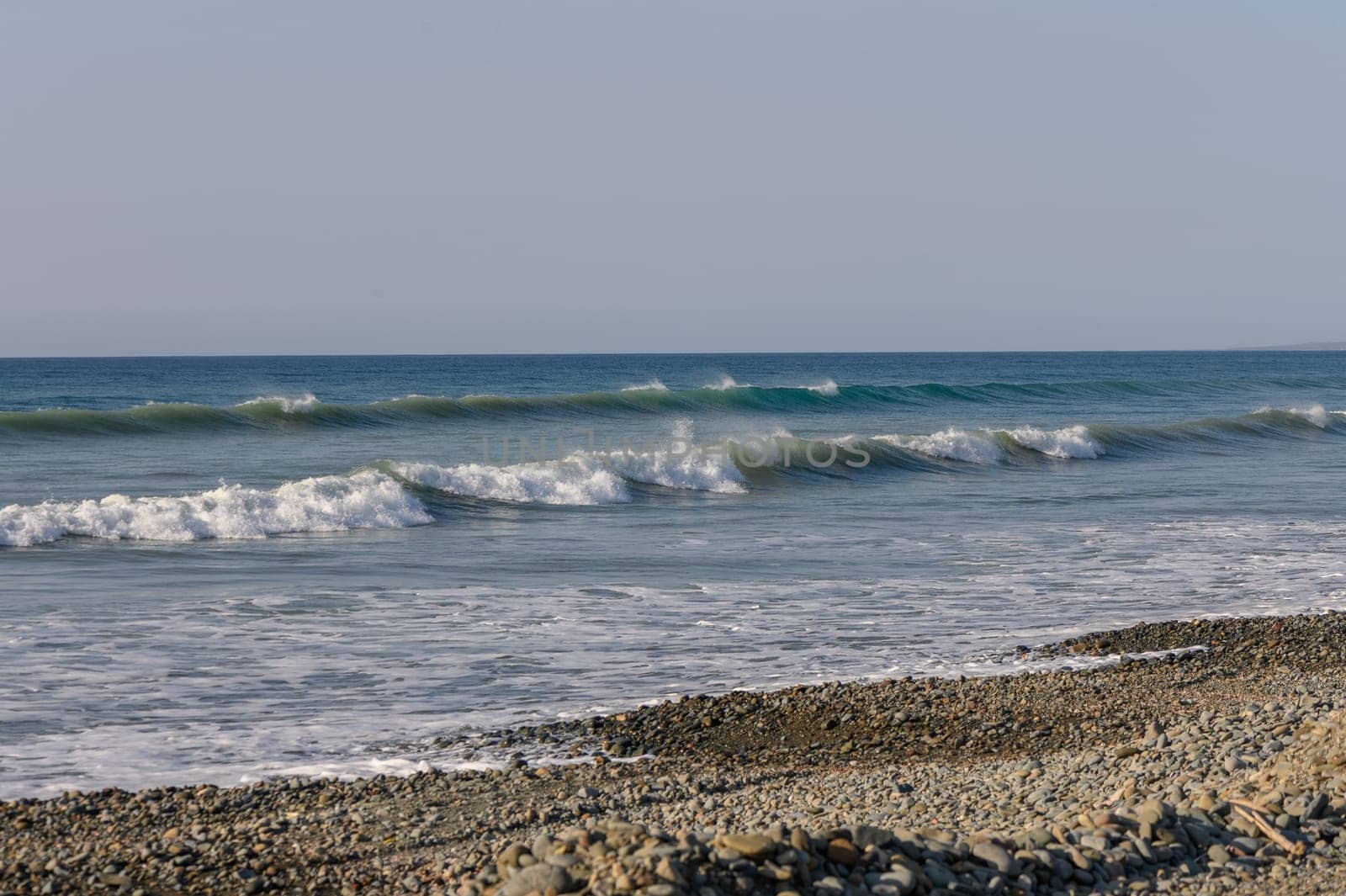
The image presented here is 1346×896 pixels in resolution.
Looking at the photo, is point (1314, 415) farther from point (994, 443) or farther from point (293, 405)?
point (293, 405)

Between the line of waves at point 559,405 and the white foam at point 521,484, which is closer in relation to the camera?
the white foam at point 521,484

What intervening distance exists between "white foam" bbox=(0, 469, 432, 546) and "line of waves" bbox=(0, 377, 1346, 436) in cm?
1416

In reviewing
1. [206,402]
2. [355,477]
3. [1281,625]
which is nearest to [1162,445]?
[355,477]

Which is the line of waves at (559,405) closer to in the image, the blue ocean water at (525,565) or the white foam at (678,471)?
the blue ocean water at (525,565)

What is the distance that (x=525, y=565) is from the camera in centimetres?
1332

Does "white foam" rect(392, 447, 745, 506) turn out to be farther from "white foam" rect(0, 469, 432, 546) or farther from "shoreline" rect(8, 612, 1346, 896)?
"shoreline" rect(8, 612, 1346, 896)

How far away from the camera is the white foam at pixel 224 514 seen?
49.7 ft

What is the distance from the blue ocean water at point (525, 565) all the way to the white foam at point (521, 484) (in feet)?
0.17

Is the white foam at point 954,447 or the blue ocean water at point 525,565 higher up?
the white foam at point 954,447

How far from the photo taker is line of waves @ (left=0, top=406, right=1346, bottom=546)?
1559 centimetres

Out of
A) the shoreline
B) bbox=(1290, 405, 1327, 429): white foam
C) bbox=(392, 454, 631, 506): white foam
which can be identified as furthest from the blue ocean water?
bbox=(1290, 405, 1327, 429): white foam

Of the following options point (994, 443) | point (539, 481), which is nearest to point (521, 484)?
point (539, 481)

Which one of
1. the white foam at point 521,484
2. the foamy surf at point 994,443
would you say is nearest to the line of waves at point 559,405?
the white foam at point 521,484

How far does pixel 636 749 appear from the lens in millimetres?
6797
